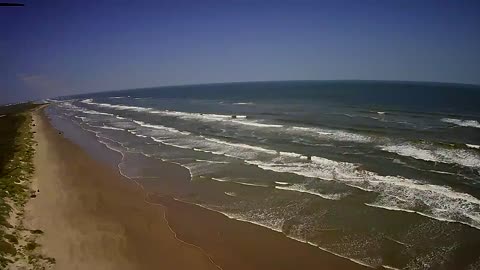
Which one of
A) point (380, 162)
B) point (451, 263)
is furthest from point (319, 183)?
point (451, 263)

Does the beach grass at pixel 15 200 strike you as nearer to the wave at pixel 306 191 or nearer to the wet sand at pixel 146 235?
the wet sand at pixel 146 235

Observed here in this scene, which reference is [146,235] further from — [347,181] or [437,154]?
[437,154]

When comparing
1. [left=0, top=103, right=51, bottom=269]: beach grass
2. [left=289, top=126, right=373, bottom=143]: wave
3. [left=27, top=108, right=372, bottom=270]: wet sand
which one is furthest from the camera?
[left=289, top=126, right=373, bottom=143]: wave

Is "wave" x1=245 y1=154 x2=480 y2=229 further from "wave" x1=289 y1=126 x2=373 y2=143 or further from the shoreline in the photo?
the shoreline

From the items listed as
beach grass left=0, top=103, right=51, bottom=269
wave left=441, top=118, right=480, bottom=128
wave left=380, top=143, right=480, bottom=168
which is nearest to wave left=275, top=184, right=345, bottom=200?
wave left=380, top=143, right=480, bottom=168

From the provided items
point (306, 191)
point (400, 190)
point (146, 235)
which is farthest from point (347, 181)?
point (146, 235)
